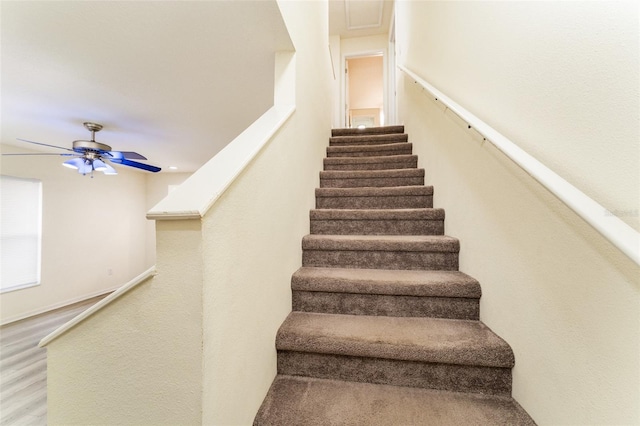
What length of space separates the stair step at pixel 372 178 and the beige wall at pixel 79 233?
4659 mm

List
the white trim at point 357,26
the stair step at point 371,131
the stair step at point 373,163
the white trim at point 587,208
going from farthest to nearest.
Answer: the white trim at point 357,26 → the stair step at point 371,131 → the stair step at point 373,163 → the white trim at point 587,208

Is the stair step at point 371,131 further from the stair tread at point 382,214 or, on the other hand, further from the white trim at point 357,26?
the white trim at point 357,26

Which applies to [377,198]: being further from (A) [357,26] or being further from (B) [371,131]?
(A) [357,26]

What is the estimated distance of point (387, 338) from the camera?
1.06m

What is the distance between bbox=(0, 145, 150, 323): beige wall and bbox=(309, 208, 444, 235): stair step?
477 centimetres

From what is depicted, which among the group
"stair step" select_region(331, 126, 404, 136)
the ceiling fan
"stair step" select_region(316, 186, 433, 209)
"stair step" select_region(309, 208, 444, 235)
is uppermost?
"stair step" select_region(331, 126, 404, 136)

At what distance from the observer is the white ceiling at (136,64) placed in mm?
1235

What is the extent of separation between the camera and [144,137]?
3.46 meters

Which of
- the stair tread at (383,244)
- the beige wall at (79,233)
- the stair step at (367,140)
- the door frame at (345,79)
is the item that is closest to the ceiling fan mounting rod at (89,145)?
the beige wall at (79,233)

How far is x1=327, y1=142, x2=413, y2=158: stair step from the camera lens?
2736mm

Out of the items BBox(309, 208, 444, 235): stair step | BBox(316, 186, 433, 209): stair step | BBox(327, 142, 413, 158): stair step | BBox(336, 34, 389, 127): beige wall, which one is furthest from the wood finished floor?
BBox(336, 34, 389, 127): beige wall

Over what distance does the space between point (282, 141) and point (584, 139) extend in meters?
1.10

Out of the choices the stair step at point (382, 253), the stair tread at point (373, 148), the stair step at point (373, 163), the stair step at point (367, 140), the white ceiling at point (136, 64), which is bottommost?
the stair step at point (382, 253)

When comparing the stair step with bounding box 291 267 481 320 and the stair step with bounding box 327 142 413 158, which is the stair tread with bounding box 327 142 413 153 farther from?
the stair step with bounding box 291 267 481 320
